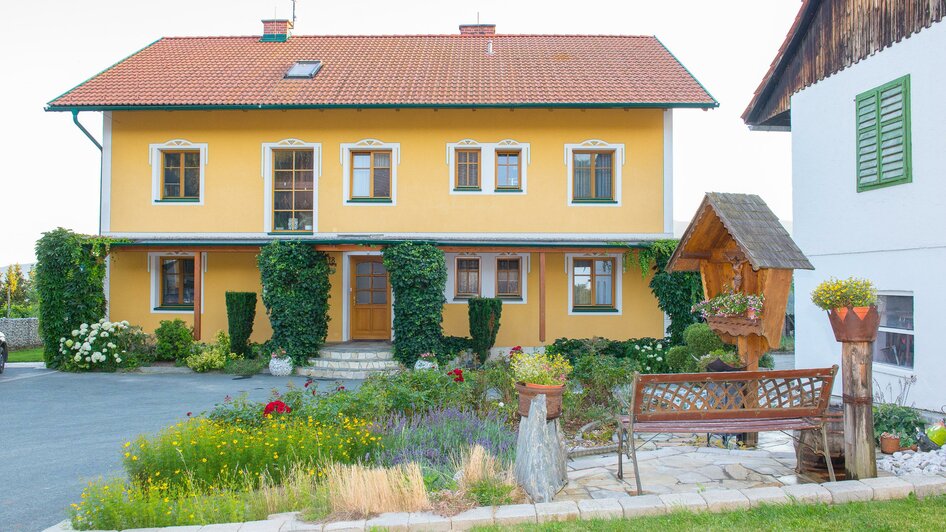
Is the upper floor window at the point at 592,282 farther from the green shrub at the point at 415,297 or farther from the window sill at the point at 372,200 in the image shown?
the window sill at the point at 372,200

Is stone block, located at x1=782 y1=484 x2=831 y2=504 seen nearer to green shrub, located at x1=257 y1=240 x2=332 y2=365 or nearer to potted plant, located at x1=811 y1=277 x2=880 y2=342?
potted plant, located at x1=811 y1=277 x2=880 y2=342

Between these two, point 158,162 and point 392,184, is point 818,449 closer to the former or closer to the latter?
point 392,184

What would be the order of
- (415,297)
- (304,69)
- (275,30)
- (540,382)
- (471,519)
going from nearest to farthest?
(471,519) < (540,382) < (415,297) < (304,69) < (275,30)

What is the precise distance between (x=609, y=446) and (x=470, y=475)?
2186 millimetres

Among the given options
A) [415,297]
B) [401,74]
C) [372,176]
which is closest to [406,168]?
[372,176]

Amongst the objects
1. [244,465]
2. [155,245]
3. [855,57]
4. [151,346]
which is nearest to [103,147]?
[155,245]

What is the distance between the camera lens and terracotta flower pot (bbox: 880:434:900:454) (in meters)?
6.10

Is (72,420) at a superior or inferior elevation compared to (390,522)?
inferior

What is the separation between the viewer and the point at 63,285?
14188mm

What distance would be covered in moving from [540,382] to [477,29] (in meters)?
16.4

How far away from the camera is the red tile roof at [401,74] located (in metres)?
15.0

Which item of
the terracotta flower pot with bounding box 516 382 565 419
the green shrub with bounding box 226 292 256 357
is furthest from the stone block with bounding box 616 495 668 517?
the green shrub with bounding box 226 292 256 357

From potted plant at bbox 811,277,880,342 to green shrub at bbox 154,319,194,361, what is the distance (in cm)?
1336

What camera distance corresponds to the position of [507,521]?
14.7 ft
